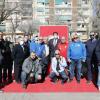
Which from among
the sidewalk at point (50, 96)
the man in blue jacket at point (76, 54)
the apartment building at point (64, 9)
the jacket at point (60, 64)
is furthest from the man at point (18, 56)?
the apartment building at point (64, 9)

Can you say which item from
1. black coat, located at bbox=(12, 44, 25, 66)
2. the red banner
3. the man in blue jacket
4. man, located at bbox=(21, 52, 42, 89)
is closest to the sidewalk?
man, located at bbox=(21, 52, 42, 89)

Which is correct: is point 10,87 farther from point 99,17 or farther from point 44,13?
point 44,13

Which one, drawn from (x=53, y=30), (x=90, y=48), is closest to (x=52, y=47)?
(x=53, y=30)

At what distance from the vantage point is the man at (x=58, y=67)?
49.3ft

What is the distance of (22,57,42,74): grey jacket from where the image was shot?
14.5 meters

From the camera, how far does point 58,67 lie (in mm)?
15102

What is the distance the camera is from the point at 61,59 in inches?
598

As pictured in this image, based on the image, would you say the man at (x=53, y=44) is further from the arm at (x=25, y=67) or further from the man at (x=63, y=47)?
the arm at (x=25, y=67)

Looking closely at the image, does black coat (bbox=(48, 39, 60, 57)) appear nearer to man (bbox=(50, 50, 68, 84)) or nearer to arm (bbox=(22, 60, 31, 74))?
man (bbox=(50, 50, 68, 84))

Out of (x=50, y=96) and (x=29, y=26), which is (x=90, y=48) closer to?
(x=50, y=96)

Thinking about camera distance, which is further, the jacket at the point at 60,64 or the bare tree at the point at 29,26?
the bare tree at the point at 29,26

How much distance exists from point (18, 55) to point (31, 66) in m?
0.76

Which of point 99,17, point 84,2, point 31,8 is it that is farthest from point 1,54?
point 84,2

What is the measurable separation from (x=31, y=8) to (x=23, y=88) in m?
87.8
